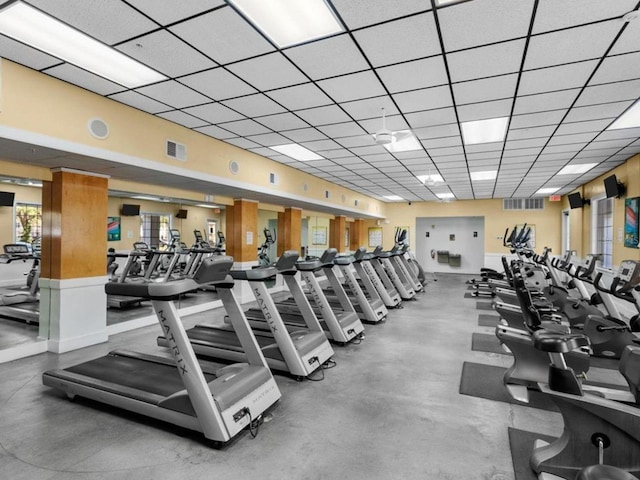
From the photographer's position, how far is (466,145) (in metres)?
5.77

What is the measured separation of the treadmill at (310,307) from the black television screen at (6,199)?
23.0 ft

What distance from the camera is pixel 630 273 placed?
328cm

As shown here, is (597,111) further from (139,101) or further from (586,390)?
(139,101)

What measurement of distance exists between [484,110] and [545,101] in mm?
616

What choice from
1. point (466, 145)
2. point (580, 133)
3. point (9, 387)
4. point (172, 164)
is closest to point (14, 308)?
point (9, 387)

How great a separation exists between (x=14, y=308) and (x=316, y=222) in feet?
33.2

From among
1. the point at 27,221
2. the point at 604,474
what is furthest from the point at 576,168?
the point at 27,221

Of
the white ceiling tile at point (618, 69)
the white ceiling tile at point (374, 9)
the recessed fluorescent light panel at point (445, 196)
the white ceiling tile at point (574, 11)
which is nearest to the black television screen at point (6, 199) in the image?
the white ceiling tile at point (374, 9)

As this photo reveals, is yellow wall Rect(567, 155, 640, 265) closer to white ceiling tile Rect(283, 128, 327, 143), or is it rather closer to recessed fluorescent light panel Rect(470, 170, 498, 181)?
recessed fluorescent light panel Rect(470, 170, 498, 181)

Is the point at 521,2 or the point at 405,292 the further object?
the point at 405,292

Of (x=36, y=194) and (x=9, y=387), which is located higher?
(x=36, y=194)

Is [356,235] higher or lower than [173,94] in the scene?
lower

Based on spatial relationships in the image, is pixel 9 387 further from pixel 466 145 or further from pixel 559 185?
pixel 559 185

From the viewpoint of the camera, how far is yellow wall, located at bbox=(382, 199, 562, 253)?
12.1 meters
